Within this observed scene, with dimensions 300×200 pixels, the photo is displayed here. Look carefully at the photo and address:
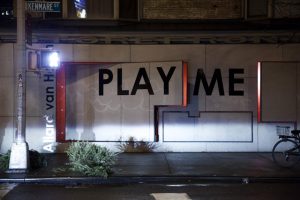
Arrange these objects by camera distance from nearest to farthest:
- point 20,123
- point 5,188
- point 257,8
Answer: point 5,188 < point 20,123 < point 257,8

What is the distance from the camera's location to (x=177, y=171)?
530 inches

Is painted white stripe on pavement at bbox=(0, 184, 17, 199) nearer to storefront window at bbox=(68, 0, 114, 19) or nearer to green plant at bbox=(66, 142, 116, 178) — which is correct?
green plant at bbox=(66, 142, 116, 178)

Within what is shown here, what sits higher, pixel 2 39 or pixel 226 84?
pixel 2 39

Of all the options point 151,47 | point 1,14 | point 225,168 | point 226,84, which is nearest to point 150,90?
point 151,47

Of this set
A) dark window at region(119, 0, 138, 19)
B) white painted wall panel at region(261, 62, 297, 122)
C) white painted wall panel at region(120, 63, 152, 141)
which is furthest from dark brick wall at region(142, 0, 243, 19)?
white painted wall panel at region(120, 63, 152, 141)

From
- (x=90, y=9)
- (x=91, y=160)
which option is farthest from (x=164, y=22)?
(x=91, y=160)

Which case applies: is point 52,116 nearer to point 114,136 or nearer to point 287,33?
point 114,136

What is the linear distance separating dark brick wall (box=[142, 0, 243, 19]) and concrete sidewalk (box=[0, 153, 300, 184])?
4.52 m

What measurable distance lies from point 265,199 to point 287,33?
7.91 meters

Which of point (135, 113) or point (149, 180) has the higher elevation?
point (135, 113)

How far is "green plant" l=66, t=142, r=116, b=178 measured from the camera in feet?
41.7

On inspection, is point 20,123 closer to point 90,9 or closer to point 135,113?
point 135,113

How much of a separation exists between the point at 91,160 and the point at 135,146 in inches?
173

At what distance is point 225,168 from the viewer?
14008 mm
